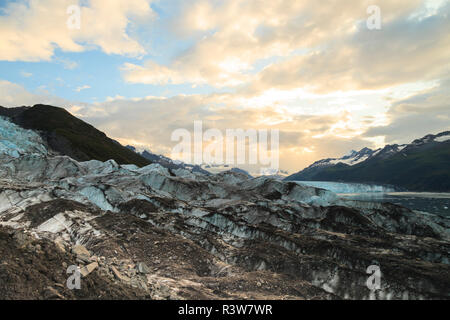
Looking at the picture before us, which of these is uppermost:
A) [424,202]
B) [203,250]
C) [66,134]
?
[66,134]

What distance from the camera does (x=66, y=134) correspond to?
142 m

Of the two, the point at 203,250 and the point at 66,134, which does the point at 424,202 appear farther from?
the point at 66,134

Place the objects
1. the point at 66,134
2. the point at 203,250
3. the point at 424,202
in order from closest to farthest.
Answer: the point at 203,250, the point at 424,202, the point at 66,134

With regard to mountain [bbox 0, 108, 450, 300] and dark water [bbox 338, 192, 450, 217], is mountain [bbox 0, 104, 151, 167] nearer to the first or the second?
mountain [bbox 0, 108, 450, 300]

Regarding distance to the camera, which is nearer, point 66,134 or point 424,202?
point 424,202

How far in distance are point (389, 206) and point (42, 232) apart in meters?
59.4

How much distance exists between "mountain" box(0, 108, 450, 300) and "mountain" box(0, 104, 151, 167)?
92189 millimetres

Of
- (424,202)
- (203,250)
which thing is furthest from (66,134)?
(424,202)

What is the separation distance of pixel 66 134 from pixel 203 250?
473ft

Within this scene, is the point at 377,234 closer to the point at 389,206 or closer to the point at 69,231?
the point at 389,206

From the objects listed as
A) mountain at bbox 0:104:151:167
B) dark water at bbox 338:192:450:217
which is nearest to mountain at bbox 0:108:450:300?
dark water at bbox 338:192:450:217

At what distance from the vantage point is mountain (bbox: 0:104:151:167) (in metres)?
132
